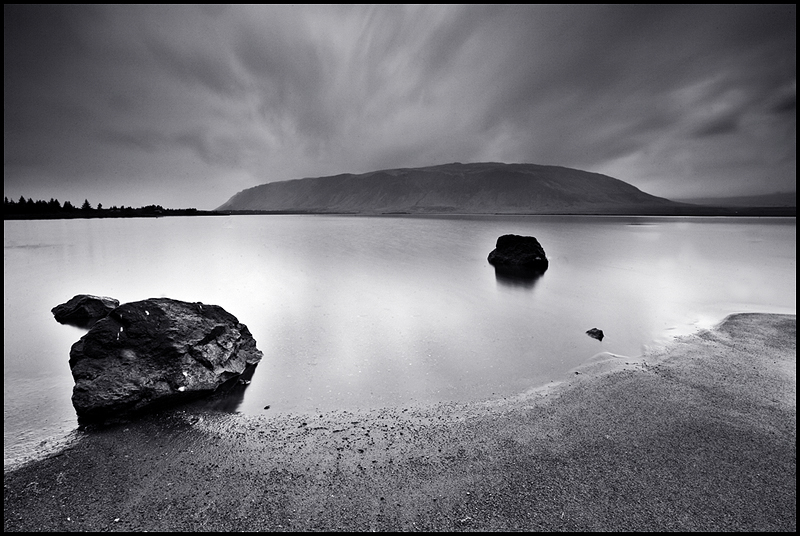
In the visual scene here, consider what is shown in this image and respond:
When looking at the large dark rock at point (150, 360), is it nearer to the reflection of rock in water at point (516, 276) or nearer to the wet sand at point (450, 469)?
the wet sand at point (450, 469)

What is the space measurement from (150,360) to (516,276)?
16.9 m

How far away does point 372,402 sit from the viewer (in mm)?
5945

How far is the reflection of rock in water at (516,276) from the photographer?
56.0 feet

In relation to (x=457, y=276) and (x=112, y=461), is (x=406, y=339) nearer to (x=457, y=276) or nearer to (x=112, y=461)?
(x=112, y=461)

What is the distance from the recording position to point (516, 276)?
19.0 m

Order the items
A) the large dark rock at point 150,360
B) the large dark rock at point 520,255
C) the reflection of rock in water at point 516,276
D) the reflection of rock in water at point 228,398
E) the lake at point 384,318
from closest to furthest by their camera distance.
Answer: the large dark rock at point 150,360 → the reflection of rock in water at point 228,398 → the lake at point 384,318 → the reflection of rock in water at point 516,276 → the large dark rock at point 520,255

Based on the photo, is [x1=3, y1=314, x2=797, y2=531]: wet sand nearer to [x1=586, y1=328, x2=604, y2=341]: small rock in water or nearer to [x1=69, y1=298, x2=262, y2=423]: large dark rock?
[x1=69, y1=298, x2=262, y2=423]: large dark rock

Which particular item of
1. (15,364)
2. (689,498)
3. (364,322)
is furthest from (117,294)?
(689,498)

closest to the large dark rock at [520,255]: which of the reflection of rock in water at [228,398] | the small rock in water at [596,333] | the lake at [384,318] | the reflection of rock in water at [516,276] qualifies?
the reflection of rock in water at [516,276]

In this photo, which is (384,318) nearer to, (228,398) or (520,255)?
(228,398)

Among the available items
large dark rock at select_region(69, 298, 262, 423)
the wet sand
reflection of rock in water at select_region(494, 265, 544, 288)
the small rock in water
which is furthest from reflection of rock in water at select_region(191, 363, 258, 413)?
reflection of rock in water at select_region(494, 265, 544, 288)

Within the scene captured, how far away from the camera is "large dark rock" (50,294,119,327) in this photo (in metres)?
9.92

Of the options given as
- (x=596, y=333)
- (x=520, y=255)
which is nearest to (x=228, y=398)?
(x=596, y=333)

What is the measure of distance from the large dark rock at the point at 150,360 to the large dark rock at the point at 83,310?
530 centimetres
